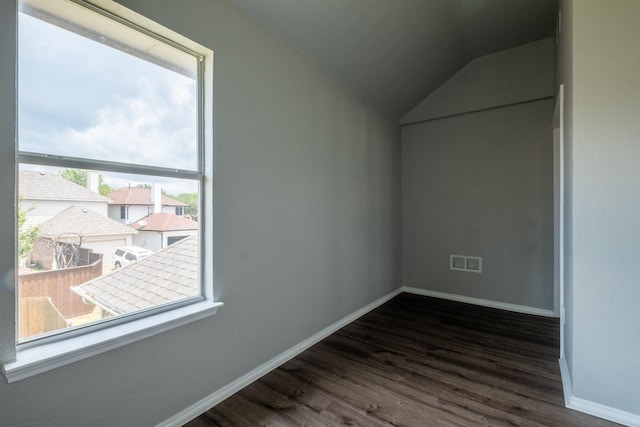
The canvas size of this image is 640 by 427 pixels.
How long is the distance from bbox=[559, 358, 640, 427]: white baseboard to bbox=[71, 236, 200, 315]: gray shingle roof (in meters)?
2.52

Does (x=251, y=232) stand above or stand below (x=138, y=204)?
below

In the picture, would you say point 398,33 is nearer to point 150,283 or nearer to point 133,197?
point 133,197

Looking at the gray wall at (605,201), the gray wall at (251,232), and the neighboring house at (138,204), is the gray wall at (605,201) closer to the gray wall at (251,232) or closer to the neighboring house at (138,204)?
the gray wall at (251,232)

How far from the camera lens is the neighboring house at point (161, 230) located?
174cm

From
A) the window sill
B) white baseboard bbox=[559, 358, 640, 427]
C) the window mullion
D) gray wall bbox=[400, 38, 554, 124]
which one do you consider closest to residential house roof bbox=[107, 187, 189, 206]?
the window mullion

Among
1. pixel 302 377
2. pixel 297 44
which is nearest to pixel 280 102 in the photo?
pixel 297 44

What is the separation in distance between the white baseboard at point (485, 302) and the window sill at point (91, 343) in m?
3.42

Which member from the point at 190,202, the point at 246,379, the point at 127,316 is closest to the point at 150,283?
the point at 127,316

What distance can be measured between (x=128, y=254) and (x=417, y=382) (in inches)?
84.2

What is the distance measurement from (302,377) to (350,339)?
0.78m

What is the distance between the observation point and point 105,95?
155 cm

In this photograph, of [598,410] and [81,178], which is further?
[598,410]

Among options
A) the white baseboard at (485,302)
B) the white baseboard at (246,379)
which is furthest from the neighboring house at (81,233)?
the white baseboard at (485,302)

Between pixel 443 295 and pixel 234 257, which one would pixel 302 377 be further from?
pixel 443 295
